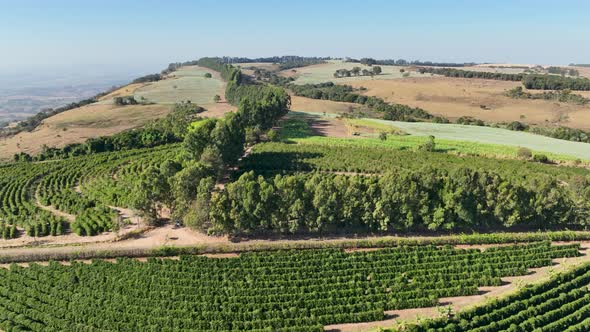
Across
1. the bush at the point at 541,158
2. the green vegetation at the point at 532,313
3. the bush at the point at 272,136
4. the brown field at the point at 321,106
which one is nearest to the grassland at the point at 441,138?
the bush at the point at 541,158

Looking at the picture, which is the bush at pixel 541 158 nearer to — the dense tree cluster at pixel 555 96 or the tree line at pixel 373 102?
the tree line at pixel 373 102

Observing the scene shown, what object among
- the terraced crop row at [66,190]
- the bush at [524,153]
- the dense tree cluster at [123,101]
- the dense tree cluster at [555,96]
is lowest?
the terraced crop row at [66,190]

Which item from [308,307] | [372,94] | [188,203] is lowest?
[308,307]

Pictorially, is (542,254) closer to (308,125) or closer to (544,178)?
(544,178)

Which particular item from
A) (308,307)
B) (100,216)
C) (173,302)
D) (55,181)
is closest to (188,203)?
(100,216)

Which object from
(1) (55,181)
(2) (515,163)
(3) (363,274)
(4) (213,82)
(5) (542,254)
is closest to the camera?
(3) (363,274)

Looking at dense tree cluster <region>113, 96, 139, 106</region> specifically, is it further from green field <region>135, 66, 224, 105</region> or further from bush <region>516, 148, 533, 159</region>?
bush <region>516, 148, 533, 159</region>
